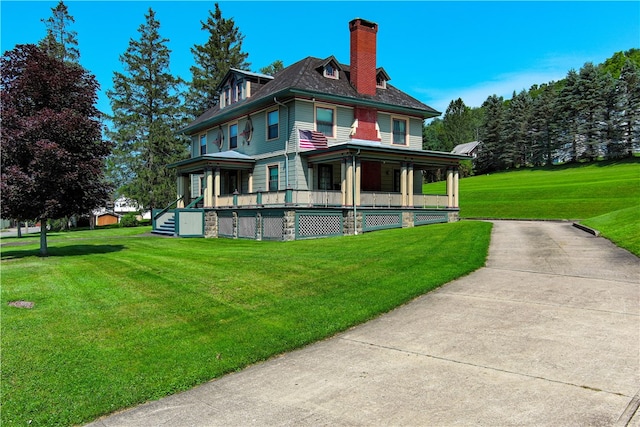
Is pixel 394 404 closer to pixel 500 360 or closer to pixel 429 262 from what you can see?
pixel 500 360

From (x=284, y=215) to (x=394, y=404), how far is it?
49.3 feet

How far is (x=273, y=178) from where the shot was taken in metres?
24.9

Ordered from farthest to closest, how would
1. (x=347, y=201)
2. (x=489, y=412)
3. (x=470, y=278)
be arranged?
1. (x=347, y=201)
2. (x=470, y=278)
3. (x=489, y=412)

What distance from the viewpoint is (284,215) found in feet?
62.5

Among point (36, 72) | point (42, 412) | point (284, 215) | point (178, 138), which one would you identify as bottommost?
point (42, 412)

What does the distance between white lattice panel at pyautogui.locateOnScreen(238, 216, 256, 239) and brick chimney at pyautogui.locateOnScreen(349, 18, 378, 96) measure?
1002 centimetres

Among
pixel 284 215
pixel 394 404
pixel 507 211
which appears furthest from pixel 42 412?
pixel 507 211

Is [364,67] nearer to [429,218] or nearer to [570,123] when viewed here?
[429,218]

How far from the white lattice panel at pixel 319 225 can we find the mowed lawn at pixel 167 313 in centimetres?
645

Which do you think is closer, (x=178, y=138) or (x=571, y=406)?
(x=571, y=406)

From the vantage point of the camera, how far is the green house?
20.6 meters

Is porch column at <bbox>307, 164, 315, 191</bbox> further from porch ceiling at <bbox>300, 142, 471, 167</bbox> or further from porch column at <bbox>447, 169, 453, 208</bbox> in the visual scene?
porch column at <bbox>447, 169, 453, 208</bbox>

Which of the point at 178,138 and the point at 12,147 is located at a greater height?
the point at 178,138

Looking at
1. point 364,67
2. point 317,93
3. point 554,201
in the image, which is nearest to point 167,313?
point 317,93
